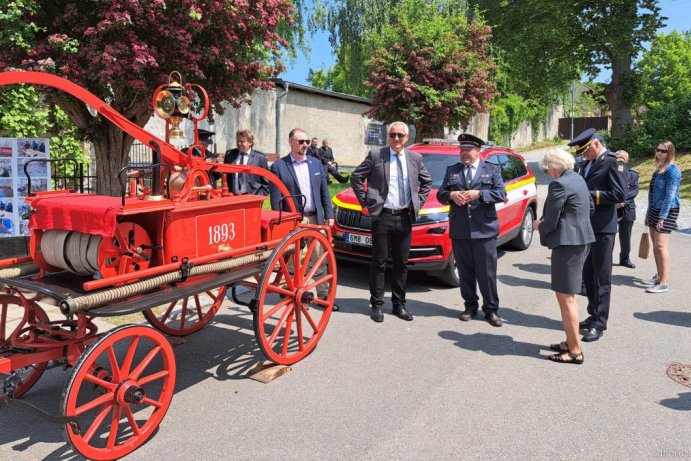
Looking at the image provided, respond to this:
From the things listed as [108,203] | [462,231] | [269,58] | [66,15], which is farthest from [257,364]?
[269,58]

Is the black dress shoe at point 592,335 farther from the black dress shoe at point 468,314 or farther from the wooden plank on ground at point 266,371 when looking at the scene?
the wooden plank on ground at point 266,371

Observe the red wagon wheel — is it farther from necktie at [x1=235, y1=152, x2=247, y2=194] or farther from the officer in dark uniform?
the officer in dark uniform

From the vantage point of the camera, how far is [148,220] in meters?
3.66

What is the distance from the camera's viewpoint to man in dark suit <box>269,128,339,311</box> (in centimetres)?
591

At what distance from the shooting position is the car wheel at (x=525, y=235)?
383 inches

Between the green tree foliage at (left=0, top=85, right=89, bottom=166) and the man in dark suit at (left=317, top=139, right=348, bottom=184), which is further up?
the green tree foliage at (left=0, top=85, right=89, bottom=166)

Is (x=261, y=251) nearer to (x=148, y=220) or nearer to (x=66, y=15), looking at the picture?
(x=148, y=220)

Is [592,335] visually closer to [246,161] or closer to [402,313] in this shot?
[402,313]

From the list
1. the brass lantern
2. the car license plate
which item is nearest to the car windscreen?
the car license plate

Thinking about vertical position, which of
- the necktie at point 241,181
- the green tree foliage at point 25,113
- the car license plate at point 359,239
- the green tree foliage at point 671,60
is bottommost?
the car license plate at point 359,239

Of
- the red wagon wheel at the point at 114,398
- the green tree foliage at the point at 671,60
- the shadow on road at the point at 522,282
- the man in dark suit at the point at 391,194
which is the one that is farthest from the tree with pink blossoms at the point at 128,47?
the green tree foliage at the point at 671,60

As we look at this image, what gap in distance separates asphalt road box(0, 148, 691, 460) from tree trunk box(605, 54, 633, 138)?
21.1m

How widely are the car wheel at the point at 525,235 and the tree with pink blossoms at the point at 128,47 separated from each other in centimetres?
512

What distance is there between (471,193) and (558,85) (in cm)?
2364
